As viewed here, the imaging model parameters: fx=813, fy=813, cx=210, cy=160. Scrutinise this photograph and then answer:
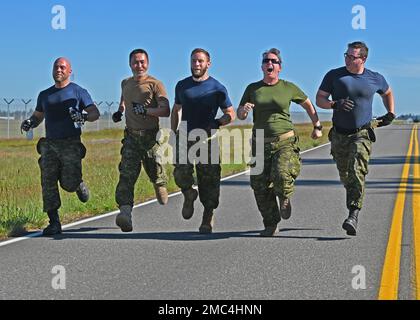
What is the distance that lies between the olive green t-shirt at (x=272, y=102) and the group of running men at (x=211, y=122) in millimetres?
11

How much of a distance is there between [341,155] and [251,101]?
4.19ft

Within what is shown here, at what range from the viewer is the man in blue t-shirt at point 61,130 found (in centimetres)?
899

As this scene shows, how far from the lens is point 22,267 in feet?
24.0

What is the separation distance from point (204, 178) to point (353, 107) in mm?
1819

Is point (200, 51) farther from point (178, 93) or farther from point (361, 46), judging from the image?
point (361, 46)

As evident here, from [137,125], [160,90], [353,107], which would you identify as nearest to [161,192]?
[137,125]

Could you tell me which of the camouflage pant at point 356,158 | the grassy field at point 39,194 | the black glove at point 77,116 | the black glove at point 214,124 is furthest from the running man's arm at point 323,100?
the grassy field at point 39,194

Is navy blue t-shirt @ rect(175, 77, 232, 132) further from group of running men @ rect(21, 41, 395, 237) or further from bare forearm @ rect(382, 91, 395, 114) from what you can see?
bare forearm @ rect(382, 91, 395, 114)

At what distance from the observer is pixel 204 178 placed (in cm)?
911

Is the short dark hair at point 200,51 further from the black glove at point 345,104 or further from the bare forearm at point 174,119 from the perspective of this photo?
the black glove at point 345,104

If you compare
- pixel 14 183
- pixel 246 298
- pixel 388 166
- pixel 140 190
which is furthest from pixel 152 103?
pixel 388 166

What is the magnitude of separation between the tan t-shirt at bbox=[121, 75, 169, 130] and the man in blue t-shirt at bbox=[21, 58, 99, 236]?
38 centimetres
